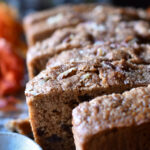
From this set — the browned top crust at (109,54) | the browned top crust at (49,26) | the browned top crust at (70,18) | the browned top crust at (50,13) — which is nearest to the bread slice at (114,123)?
the browned top crust at (109,54)

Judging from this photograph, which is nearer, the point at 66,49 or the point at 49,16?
the point at 66,49

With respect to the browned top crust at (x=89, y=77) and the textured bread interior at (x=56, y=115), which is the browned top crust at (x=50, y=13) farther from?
the textured bread interior at (x=56, y=115)

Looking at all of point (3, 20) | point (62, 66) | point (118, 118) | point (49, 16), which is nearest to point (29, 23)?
point (49, 16)

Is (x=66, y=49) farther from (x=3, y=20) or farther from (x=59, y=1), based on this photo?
(x=59, y=1)

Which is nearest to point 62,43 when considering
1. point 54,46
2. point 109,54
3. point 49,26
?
point 54,46

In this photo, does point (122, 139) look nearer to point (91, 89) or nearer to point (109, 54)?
point (91, 89)

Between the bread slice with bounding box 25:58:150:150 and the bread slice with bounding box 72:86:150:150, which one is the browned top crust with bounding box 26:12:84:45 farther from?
the bread slice with bounding box 72:86:150:150

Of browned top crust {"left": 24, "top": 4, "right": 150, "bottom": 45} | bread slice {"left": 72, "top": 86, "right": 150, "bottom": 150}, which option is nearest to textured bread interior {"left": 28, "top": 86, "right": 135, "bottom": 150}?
bread slice {"left": 72, "top": 86, "right": 150, "bottom": 150}
